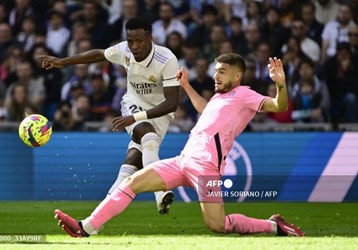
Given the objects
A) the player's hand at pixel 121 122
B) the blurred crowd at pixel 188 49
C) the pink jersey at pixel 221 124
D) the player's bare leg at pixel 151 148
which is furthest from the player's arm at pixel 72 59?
the blurred crowd at pixel 188 49

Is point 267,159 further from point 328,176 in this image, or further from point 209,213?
point 209,213

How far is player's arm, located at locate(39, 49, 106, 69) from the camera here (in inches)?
508

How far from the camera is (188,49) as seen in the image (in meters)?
20.5

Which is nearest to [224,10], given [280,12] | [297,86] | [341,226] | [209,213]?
[280,12]

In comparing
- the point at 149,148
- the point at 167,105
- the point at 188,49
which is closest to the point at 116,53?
the point at 167,105

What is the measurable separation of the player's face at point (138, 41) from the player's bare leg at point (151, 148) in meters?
0.88

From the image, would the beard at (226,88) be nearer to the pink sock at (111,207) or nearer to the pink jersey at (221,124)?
the pink jersey at (221,124)

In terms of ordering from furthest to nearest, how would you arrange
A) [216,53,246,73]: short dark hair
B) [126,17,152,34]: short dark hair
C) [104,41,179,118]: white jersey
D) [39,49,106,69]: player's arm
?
[39,49,106,69]: player's arm
[104,41,179,118]: white jersey
[126,17,152,34]: short dark hair
[216,53,246,73]: short dark hair

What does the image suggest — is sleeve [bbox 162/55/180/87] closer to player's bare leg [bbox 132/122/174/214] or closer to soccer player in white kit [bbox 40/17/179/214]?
soccer player in white kit [bbox 40/17/179/214]

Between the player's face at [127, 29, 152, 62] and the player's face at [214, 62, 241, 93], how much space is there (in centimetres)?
171

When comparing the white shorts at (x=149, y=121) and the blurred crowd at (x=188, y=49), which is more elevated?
the white shorts at (x=149, y=121)

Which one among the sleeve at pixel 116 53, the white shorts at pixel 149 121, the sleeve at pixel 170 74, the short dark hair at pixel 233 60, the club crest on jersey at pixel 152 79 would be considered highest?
the short dark hair at pixel 233 60

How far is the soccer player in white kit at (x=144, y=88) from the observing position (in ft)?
40.5

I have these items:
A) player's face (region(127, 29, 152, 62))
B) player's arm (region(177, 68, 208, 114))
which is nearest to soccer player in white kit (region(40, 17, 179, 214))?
player's face (region(127, 29, 152, 62))
